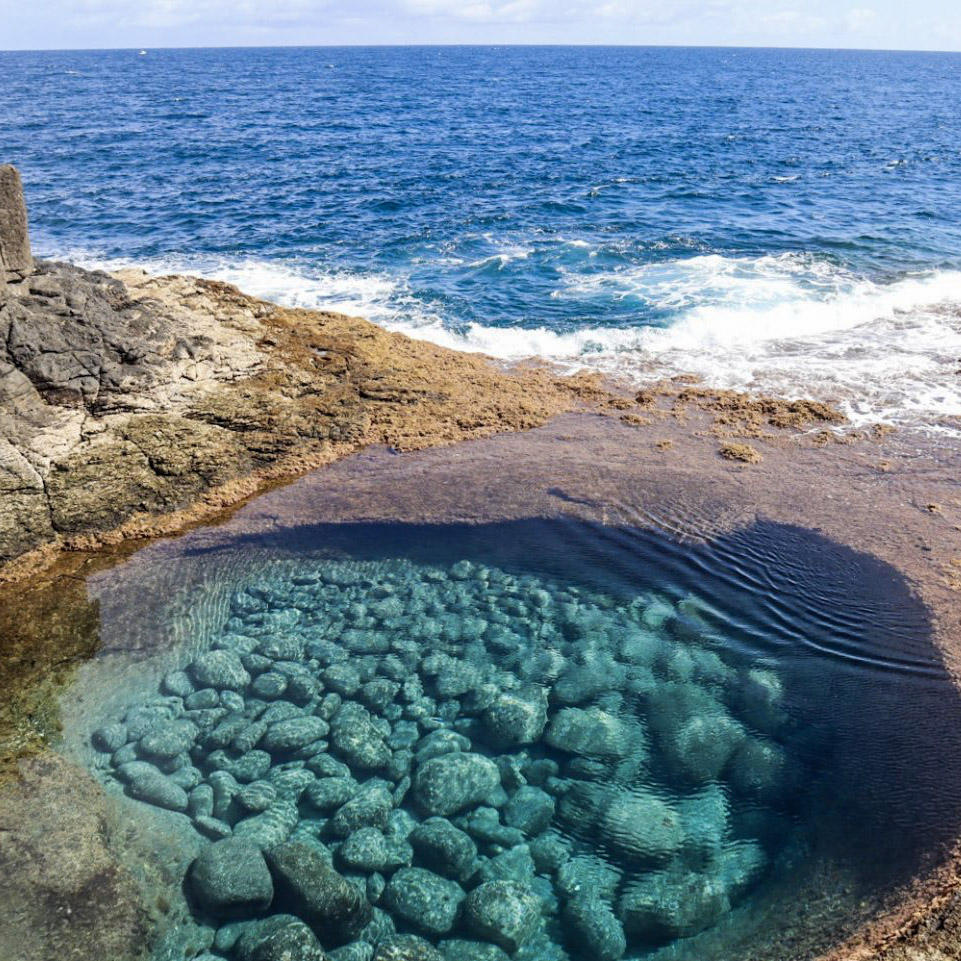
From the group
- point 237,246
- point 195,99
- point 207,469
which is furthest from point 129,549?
point 195,99

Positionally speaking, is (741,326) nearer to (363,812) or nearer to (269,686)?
(269,686)

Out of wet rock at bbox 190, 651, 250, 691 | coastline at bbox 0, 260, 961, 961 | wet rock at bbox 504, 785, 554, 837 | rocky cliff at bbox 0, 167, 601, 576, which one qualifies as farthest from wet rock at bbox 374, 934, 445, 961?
rocky cliff at bbox 0, 167, 601, 576

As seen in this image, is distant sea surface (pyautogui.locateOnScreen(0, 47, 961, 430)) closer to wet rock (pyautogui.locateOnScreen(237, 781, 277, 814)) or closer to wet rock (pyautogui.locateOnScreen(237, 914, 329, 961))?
wet rock (pyautogui.locateOnScreen(237, 781, 277, 814))

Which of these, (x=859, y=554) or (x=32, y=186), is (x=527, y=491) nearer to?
(x=859, y=554)

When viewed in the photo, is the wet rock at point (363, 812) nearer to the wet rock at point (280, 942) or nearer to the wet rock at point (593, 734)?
the wet rock at point (280, 942)

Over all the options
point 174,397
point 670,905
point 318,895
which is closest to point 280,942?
point 318,895
